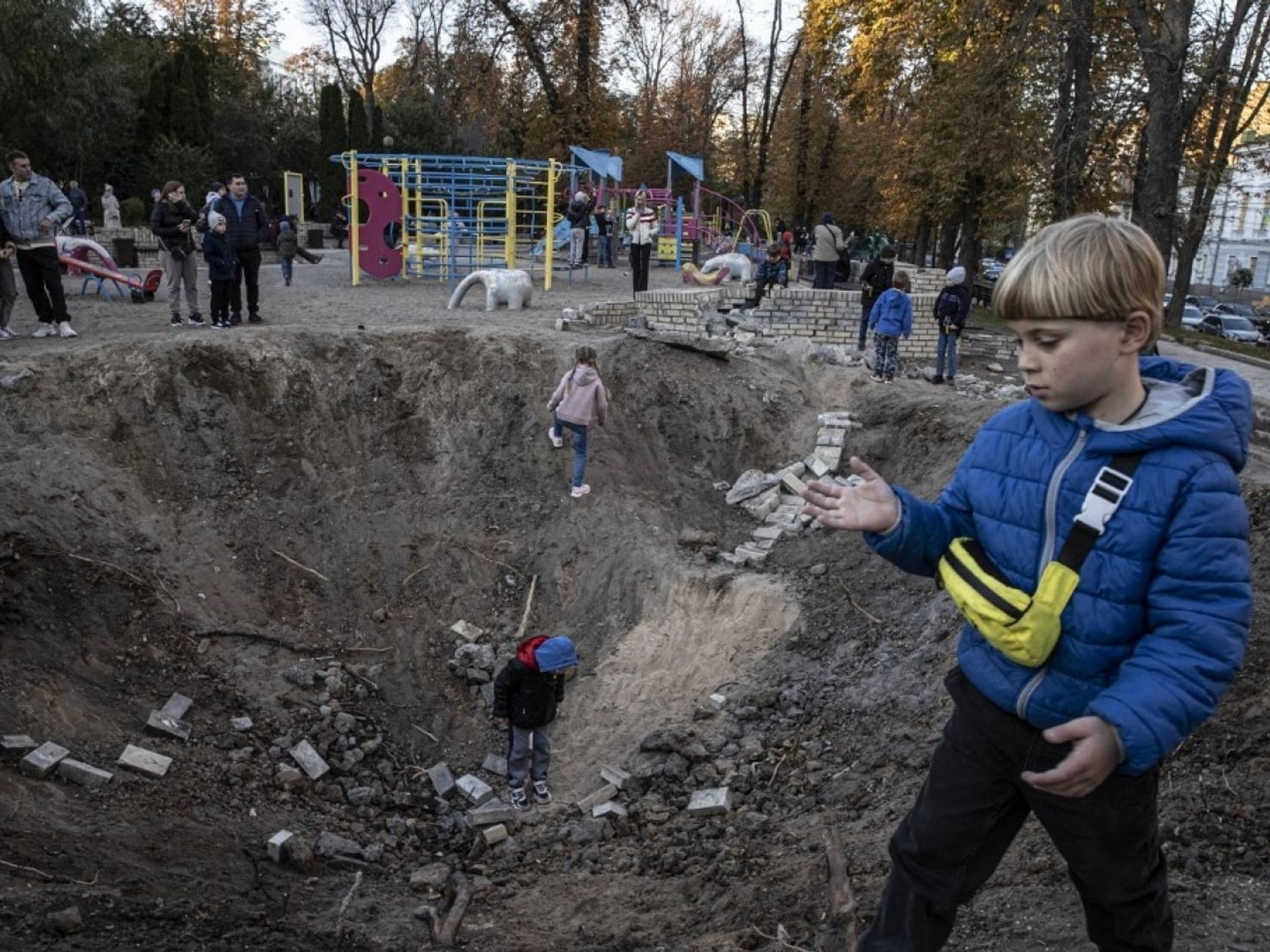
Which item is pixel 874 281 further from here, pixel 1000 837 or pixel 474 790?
pixel 1000 837

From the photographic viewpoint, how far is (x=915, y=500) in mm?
2461

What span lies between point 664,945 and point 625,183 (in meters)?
46.4

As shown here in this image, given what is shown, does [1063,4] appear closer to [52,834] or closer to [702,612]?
[702,612]

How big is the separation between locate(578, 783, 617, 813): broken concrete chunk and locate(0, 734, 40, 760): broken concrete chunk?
10.9 feet

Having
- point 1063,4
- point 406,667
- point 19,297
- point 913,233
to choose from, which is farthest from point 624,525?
point 913,233

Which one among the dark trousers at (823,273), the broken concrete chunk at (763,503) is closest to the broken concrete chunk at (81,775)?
the broken concrete chunk at (763,503)

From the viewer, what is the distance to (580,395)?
31.4 feet

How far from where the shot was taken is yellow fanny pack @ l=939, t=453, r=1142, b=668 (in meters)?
2.13

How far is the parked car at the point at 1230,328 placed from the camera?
28.6m

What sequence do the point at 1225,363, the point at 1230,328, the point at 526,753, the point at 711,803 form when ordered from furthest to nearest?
the point at 1230,328
the point at 1225,363
the point at 526,753
the point at 711,803

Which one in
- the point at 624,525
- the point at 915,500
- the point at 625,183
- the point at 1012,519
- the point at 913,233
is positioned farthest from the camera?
the point at 625,183

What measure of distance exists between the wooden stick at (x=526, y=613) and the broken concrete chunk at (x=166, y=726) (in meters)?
2.87

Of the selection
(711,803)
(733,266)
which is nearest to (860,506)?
(711,803)

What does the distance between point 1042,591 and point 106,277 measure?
48.7 feet
